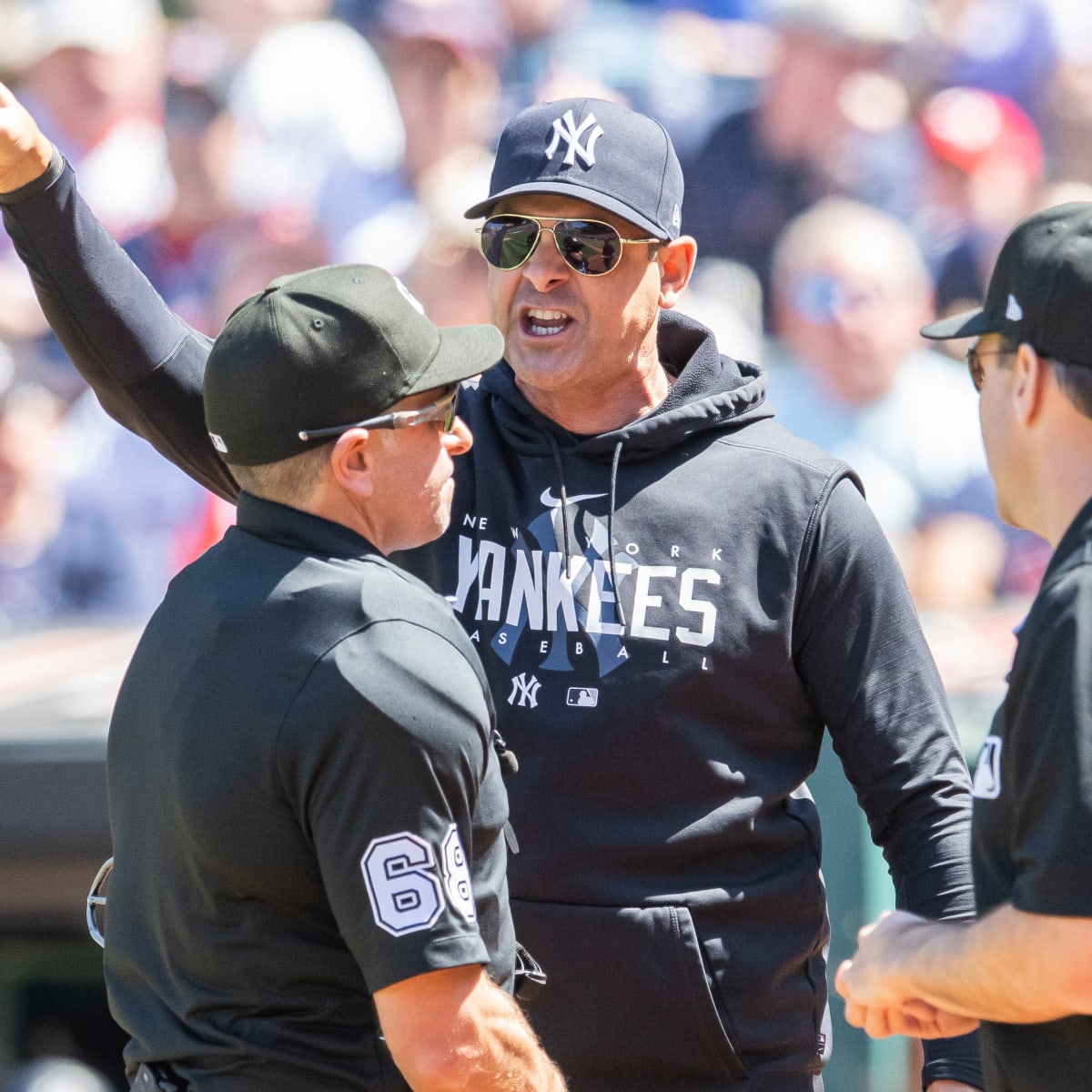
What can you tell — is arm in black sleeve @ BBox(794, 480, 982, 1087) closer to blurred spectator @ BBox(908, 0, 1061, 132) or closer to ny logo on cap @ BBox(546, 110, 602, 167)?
ny logo on cap @ BBox(546, 110, 602, 167)

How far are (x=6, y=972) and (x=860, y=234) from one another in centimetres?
336

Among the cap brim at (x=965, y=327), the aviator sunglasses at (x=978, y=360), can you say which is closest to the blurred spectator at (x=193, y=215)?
the cap brim at (x=965, y=327)

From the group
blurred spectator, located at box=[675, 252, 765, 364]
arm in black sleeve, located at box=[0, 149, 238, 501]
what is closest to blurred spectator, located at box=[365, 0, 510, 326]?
blurred spectator, located at box=[675, 252, 765, 364]

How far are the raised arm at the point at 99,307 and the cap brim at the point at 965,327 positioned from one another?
99 centimetres

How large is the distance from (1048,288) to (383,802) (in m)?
0.83

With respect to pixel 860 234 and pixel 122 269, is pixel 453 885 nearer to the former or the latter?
pixel 122 269

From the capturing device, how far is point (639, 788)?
6.67 ft

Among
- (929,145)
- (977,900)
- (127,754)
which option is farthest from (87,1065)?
(929,145)

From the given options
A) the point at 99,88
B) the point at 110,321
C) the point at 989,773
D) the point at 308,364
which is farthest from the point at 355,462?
the point at 99,88

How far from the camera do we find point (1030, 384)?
4.92ft

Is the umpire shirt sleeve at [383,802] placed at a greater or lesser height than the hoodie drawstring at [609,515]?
lesser

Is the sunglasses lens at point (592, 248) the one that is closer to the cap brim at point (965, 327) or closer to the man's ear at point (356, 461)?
the cap brim at point (965, 327)

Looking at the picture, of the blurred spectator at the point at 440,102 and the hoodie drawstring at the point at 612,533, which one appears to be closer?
the hoodie drawstring at the point at 612,533

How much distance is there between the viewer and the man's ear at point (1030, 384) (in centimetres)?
150
